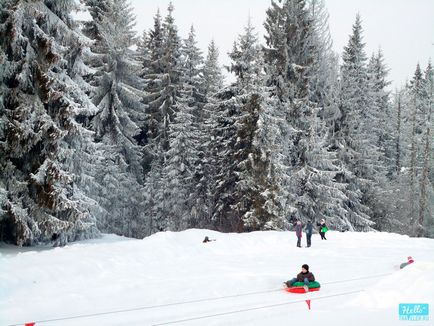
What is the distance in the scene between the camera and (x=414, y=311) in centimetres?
950

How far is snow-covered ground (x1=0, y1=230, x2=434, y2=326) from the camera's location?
1065cm

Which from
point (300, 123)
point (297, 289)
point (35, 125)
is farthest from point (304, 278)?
point (300, 123)

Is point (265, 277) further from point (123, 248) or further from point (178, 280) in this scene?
point (123, 248)

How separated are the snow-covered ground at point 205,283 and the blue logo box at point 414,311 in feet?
0.61

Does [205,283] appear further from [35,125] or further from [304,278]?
[35,125]

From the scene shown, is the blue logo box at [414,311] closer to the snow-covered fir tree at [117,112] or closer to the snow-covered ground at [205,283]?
the snow-covered ground at [205,283]

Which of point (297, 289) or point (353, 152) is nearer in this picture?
point (297, 289)

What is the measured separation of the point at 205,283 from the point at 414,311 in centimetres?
705

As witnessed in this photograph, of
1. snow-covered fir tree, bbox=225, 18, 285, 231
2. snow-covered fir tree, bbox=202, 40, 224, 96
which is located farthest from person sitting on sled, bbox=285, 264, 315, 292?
snow-covered fir tree, bbox=202, 40, 224, 96

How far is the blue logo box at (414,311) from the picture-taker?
9.19 m

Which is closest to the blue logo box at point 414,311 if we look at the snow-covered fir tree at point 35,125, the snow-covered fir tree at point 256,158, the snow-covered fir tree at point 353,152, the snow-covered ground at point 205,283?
the snow-covered ground at point 205,283

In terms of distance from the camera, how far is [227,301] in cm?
1253

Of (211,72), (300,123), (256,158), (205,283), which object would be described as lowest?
(205,283)

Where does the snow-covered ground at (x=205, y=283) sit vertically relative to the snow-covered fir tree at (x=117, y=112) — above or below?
below
